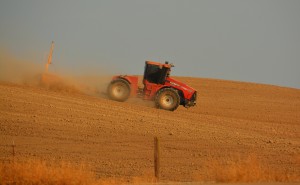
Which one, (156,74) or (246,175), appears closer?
(246,175)

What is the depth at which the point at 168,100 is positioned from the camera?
27.0 m

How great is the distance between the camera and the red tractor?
26797 millimetres

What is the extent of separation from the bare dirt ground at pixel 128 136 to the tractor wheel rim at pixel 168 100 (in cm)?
36

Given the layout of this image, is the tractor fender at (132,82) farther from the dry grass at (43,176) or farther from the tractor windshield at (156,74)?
the dry grass at (43,176)

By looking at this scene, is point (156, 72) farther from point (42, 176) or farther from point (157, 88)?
point (42, 176)

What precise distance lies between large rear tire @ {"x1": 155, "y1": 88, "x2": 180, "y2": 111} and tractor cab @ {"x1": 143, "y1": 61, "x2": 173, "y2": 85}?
442 millimetres

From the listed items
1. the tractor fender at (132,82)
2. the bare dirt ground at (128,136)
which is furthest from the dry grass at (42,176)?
the tractor fender at (132,82)

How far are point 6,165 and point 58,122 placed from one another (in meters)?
8.13

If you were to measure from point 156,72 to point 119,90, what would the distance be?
184 cm

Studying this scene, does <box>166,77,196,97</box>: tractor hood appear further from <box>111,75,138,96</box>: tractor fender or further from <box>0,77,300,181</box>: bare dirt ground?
<box>111,75,138,96</box>: tractor fender

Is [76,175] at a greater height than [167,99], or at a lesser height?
lesser

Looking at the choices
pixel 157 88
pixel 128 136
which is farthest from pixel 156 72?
pixel 128 136

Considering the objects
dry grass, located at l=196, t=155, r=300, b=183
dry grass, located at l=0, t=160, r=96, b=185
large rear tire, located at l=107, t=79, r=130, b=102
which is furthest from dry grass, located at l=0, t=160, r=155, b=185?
large rear tire, located at l=107, t=79, r=130, b=102

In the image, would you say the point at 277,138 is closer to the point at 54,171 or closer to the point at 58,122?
the point at 58,122
